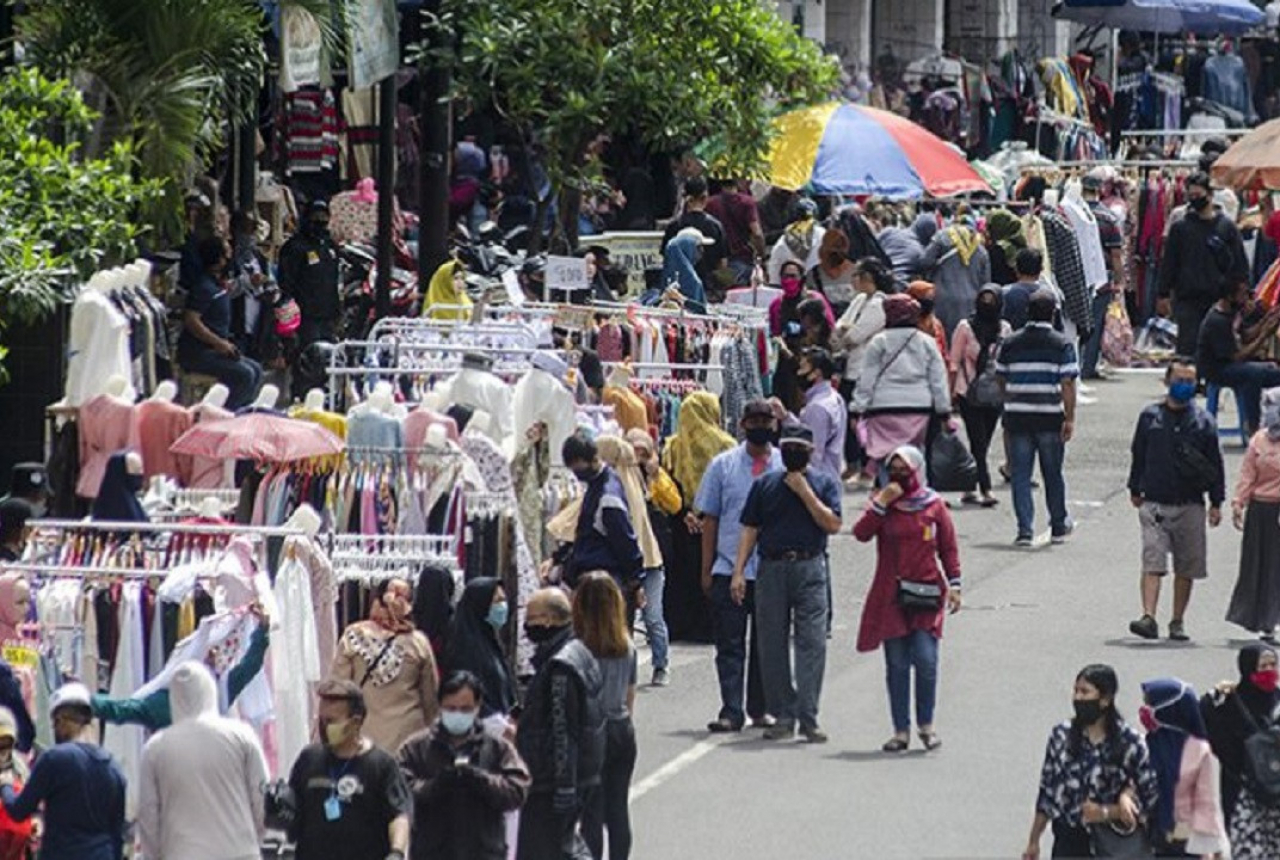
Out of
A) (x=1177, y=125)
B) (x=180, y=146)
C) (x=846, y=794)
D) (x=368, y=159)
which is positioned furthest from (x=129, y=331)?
(x=1177, y=125)

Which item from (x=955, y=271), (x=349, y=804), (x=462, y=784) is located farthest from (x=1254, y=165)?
(x=349, y=804)

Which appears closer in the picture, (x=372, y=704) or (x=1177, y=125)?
(x=372, y=704)

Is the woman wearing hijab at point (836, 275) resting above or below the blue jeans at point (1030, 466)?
above

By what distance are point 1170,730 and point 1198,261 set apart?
16234mm

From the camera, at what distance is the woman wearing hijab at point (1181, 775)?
581 inches

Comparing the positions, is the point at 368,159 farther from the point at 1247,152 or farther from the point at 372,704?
the point at 372,704

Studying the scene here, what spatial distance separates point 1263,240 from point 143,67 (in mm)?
15144

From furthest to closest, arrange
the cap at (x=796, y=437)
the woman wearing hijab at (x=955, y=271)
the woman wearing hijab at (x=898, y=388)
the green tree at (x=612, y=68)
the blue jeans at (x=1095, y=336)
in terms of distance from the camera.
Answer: the blue jeans at (x=1095, y=336), the woman wearing hijab at (x=955, y=271), the green tree at (x=612, y=68), the woman wearing hijab at (x=898, y=388), the cap at (x=796, y=437)

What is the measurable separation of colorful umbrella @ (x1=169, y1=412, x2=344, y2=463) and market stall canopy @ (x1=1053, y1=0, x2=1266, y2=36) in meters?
24.2

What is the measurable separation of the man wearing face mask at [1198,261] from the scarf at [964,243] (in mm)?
2712

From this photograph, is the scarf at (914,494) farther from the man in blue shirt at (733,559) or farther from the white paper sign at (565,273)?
the white paper sign at (565,273)

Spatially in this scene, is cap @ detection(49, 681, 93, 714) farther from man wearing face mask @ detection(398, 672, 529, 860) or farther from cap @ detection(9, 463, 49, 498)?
cap @ detection(9, 463, 49, 498)

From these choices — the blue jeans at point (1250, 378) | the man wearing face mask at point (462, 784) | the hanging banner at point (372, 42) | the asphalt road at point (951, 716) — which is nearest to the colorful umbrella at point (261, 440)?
the asphalt road at point (951, 716)

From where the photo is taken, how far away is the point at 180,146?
68.9 feet
